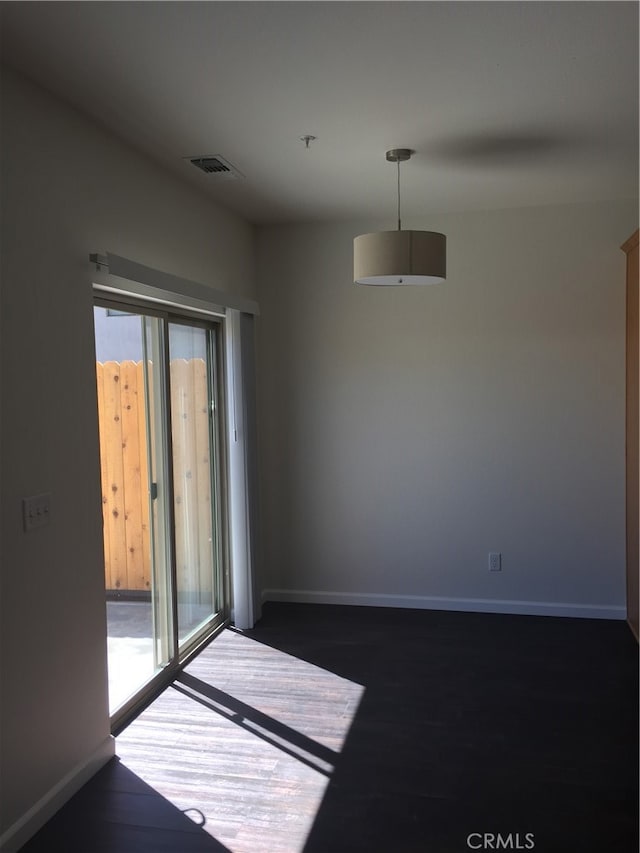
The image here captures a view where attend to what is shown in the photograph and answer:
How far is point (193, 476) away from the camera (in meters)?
4.25

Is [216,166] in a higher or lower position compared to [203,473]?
higher

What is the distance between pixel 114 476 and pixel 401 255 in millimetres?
1666

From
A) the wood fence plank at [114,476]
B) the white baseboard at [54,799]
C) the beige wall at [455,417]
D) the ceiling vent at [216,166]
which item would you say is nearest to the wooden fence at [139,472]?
the wood fence plank at [114,476]

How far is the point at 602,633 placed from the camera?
4328mm

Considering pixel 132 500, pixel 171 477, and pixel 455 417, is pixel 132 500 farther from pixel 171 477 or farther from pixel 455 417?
pixel 455 417

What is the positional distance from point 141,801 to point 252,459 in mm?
2285

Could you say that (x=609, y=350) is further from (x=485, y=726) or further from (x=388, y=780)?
(x=388, y=780)

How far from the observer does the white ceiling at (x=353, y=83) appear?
6.98 feet

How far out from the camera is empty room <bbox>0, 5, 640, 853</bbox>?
2.43 m

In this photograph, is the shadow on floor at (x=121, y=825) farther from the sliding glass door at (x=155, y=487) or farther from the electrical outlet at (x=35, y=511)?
the electrical outlet at (x=35, y=511)

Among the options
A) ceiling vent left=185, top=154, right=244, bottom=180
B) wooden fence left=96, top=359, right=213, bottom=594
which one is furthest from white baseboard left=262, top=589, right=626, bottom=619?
ceiling vent left=185, top=154, right=244, bottom=180

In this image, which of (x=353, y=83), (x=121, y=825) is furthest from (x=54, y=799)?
(x=353, y=83)

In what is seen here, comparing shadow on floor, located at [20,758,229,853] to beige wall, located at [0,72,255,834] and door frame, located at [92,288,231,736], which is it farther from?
door frame, located at [92,288,231,736]

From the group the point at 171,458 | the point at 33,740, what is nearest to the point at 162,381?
the point at 171,458
